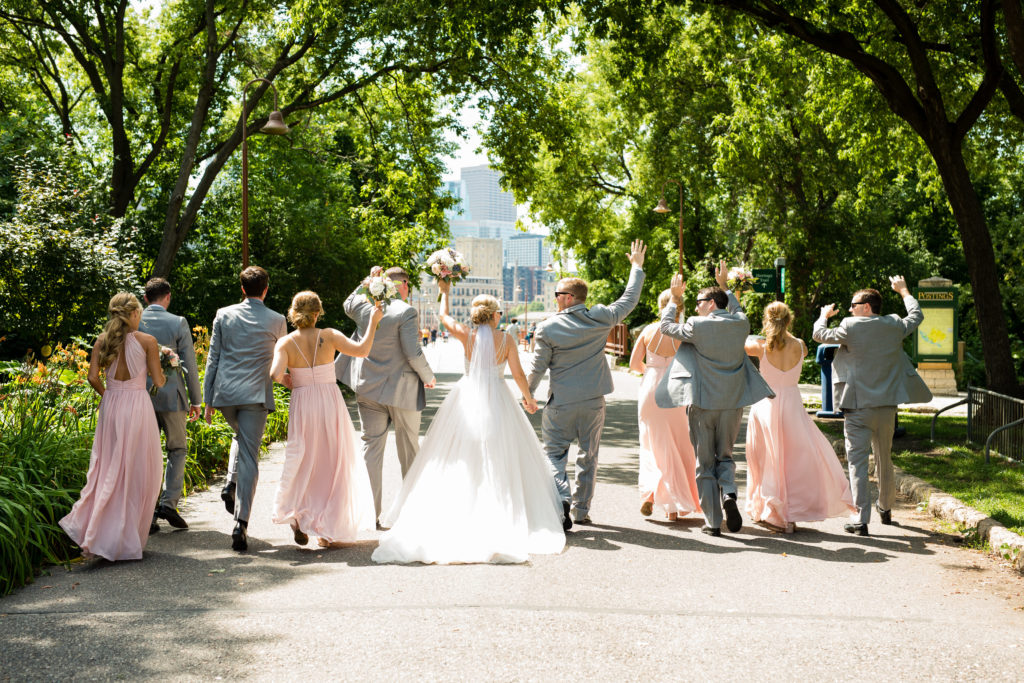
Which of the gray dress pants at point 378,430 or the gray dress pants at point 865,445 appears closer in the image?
the gray dress pants at point 378,430

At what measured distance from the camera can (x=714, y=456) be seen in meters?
7.71

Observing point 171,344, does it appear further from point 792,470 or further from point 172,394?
point 792,470

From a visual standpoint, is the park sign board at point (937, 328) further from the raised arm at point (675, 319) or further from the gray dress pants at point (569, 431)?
the gray dress pants at point (569, 431)

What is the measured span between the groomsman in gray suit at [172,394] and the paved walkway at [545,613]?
0.27m

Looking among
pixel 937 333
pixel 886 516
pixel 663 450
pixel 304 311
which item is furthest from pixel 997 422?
pixel 304 311

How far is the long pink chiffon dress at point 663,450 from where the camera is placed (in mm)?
8227

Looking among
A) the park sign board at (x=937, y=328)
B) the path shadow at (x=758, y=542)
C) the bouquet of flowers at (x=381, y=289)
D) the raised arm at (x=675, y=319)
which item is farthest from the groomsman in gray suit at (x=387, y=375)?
the park sign board at (x=937, y=328)

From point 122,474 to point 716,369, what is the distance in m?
4.48

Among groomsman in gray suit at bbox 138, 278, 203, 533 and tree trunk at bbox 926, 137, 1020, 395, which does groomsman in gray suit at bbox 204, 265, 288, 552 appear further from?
tree trunk at bbox 926, 137, 1020, 395

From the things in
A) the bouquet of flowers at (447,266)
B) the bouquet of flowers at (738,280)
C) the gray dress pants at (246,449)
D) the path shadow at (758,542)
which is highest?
the bouquet of flowers at (447,266)

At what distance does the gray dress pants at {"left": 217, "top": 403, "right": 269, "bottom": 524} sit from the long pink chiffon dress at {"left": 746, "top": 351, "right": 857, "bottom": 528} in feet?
13.3

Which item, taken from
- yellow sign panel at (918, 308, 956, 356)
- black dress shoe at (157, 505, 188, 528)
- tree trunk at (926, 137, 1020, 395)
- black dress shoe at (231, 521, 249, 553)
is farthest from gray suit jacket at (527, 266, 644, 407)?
yellow sign panel at (918, 308, 956, 356)

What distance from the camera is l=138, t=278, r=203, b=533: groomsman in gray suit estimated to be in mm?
7703

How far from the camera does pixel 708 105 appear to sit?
26672mm
